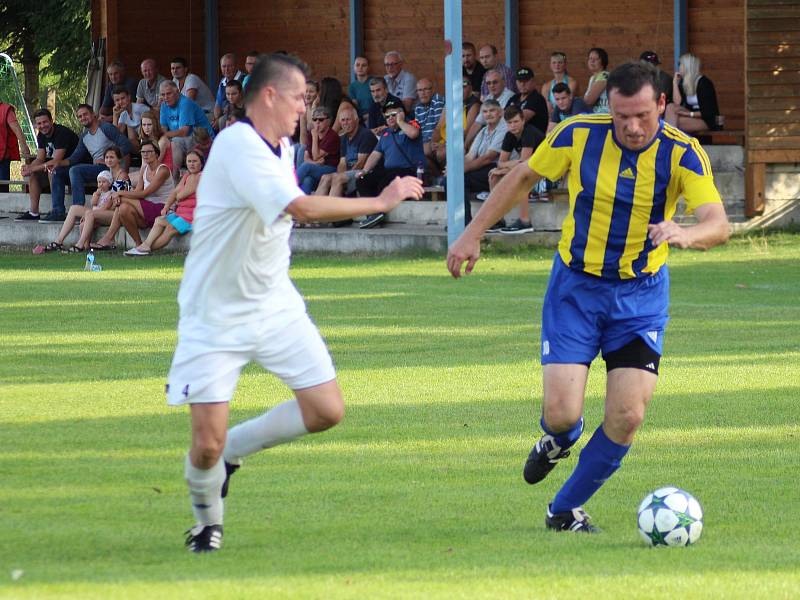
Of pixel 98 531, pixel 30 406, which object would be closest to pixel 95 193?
pixel 30 406

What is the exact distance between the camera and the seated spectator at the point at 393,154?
71.0ft

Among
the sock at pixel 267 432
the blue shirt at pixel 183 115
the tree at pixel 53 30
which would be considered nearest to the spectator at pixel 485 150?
the blue shirt at pixel 183 115

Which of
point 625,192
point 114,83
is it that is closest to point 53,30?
point 114,83

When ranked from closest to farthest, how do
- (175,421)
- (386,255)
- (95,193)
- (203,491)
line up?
(203,491) < (175,421) < (386,255) < (95,193)

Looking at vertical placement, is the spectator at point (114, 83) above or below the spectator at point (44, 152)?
above

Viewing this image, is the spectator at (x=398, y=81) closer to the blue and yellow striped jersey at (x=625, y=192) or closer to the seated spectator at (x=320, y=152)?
the seated spectator at (x=320, y=152)

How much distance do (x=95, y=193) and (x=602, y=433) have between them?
18014 millimetres

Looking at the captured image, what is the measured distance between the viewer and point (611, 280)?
6.92 metres

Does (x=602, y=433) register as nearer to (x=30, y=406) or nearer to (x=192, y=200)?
(x=30, y=406)

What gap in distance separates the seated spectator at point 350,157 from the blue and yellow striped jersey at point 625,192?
48.8 feet

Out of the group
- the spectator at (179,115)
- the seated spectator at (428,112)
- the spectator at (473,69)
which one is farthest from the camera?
the spectator at (179,115)

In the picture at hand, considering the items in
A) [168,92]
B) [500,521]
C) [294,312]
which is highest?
[168,92]

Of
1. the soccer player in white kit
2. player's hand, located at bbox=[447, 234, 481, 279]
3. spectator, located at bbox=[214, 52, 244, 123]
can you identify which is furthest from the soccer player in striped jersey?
spectator, located at bbox=[214, 52, 244, 123]

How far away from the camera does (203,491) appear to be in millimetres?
6312
